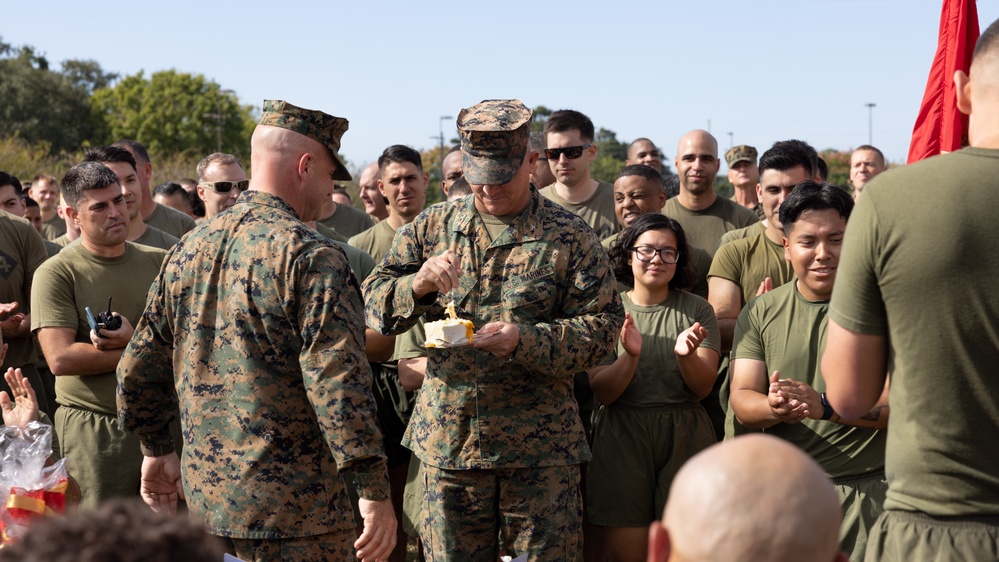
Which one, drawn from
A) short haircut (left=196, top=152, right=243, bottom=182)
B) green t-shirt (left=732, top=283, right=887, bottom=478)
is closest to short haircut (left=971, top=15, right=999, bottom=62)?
green t-shirt (left=732, top=283, right=887, bottom=478)

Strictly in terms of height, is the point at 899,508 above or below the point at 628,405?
above

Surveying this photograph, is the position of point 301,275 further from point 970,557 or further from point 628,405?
point 628,405

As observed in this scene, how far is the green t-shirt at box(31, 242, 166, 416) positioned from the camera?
5574mm

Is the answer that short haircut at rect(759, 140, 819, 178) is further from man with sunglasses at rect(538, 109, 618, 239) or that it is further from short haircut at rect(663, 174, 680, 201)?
short haircut at rect(663, 174, 680, 201)

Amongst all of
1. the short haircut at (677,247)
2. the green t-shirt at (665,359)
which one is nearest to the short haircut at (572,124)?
the short haircut at (677,247)

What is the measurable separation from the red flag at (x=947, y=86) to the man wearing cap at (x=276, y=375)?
289 cm

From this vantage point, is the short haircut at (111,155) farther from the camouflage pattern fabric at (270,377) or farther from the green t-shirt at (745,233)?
the green t-shirt at (745,233)

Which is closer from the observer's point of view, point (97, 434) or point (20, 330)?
point (97, 434)

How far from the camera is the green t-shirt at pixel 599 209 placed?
7449 millimetres

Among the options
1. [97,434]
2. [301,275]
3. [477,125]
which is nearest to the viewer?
[301,275]

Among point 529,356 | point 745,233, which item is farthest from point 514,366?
point 745,233

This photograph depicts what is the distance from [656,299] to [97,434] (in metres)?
3.15

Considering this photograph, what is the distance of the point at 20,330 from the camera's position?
6.27m

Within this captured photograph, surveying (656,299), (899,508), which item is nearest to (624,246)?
(656,299)
